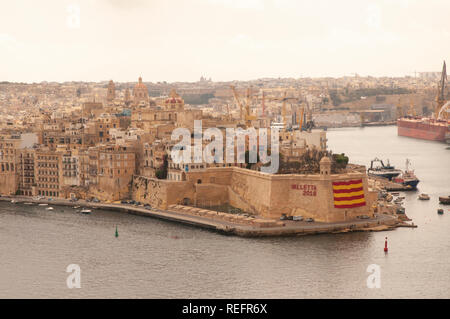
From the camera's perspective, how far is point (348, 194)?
2606 cm

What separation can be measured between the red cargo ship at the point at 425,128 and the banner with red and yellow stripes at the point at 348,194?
133 feet

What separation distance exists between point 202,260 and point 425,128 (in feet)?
161

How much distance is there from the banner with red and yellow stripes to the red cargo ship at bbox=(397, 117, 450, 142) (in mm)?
40646

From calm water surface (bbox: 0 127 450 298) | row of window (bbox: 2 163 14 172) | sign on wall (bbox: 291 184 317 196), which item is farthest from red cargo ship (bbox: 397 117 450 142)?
sign on wall (bbox: 291 184 317 196)

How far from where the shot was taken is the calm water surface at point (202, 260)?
19.8 metres

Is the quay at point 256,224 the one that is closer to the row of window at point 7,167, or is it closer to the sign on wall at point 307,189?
the sign on wall at point 307,189

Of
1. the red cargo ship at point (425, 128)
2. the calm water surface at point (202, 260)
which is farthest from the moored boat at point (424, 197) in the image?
the red cargo ship at point (425, 128)

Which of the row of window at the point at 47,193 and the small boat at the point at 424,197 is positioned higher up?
the small boat at the point at 424,197

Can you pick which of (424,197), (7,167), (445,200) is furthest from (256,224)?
(7,167)

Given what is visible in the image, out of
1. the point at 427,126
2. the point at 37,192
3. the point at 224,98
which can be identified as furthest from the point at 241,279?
the point at 224,98

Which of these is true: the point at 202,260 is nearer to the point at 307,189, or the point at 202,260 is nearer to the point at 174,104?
the point at 307,189

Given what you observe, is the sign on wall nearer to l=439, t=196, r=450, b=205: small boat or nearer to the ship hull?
l=439, t=196, r=450, b=205: small boat

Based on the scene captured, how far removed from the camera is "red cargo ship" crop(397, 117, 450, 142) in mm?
65625

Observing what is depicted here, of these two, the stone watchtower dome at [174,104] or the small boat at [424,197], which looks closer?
the small boat at [424,197]
